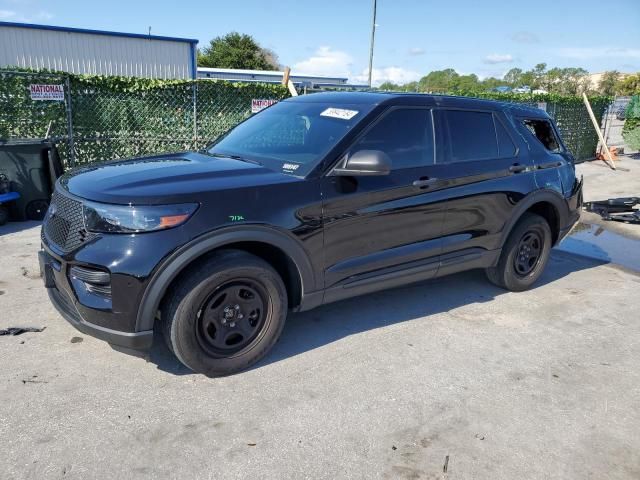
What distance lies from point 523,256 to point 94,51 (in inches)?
883

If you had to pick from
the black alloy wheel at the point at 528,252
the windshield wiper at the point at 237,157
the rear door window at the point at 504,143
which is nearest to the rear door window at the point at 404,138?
the windshield wiper at the point at 237,157

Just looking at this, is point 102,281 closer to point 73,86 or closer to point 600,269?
point 600,269

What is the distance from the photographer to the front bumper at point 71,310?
301 centimetres

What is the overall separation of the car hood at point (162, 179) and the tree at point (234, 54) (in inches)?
1861

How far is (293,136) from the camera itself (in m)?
4.01

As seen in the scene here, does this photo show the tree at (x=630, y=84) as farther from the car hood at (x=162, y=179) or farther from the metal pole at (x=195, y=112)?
the car hood at (x=162, y=179)

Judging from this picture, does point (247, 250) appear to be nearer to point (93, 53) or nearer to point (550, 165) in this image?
point (550, 165)

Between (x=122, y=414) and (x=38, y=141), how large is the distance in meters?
5.54

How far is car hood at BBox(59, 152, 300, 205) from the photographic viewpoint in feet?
9.87

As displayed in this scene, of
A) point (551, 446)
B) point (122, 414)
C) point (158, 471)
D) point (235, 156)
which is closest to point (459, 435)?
point (551, 446)

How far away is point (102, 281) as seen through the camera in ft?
9.62

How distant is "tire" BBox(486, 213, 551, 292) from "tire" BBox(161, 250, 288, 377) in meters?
2.51

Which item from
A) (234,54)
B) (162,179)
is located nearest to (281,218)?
(162,179)

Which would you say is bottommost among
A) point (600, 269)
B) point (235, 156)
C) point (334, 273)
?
point (600, 269)
